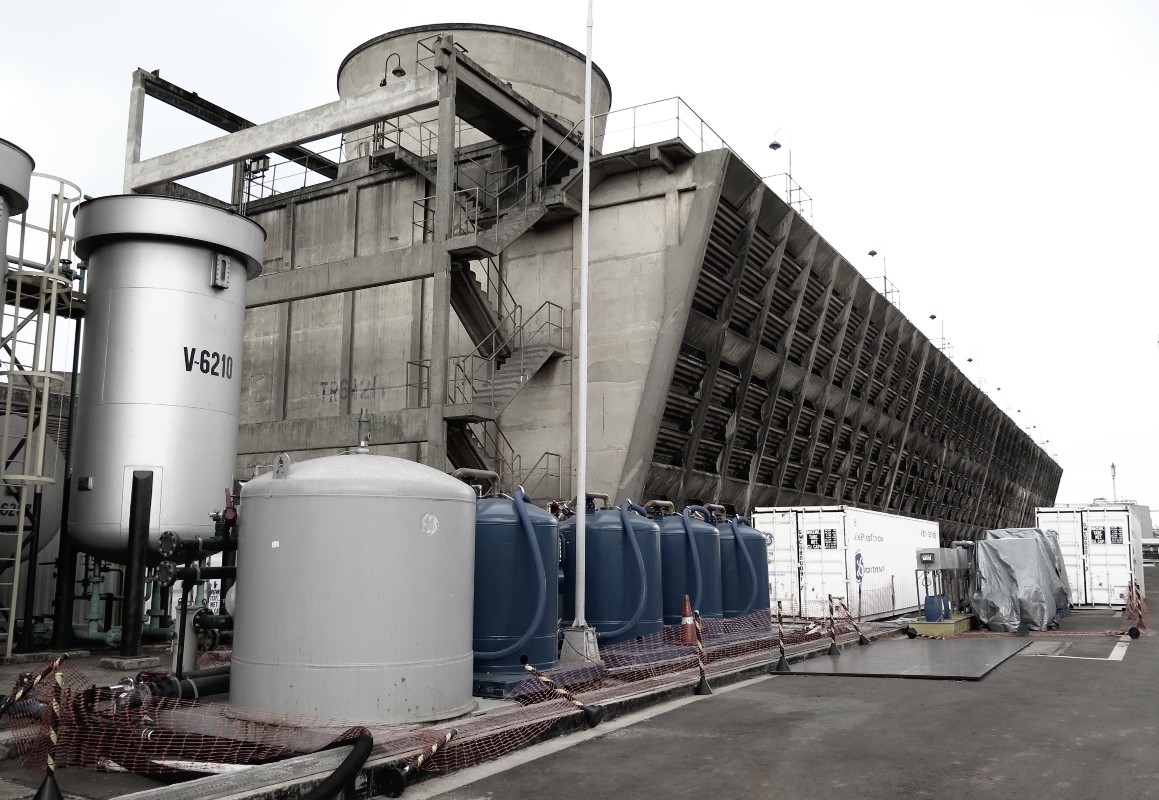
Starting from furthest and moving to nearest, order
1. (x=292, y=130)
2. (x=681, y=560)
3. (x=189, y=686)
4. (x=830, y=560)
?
(x=292, y=130)
(x=830, y=560)
(x=681, y=560)
(x=189, y=686)

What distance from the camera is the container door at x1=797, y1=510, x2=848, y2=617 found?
22703mm

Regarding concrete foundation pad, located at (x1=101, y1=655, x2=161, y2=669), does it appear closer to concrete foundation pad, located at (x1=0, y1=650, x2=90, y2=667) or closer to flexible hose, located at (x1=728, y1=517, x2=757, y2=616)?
concrete foundation pad, located at (x1=0, y1=650, x2=90, y2=667)

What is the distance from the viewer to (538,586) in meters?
11.4

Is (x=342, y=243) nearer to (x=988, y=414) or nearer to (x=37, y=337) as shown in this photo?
(x=37, y=337)

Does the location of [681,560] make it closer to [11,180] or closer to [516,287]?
[11,180]

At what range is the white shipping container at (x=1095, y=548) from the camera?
2856 cm

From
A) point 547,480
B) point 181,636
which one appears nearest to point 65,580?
point 181,636

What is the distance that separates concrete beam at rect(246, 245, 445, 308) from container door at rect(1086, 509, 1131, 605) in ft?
70.5

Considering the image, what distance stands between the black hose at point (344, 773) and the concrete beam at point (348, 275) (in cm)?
1724

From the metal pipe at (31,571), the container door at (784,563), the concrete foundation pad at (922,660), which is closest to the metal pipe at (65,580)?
the metal pipe at (31,571)

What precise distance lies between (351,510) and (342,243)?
74.7 ft

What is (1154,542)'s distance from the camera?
124 m

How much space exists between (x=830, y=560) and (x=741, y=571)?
472 cm

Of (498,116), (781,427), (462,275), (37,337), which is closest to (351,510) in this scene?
(37,337)
